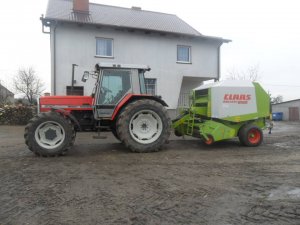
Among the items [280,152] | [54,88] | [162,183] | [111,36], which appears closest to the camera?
[162,183]

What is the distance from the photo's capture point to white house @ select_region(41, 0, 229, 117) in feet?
54.4

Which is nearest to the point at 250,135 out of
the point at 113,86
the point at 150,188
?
the point at 113,86

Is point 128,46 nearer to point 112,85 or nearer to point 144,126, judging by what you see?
point 112,85

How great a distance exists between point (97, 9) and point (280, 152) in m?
15.4

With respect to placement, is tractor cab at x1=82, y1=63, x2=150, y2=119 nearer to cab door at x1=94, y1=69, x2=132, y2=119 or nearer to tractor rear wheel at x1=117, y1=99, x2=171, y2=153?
cab door at x1=94, y1=69, x2=132, y2=119

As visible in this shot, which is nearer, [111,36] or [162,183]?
[162,183]

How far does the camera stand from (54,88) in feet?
54.2

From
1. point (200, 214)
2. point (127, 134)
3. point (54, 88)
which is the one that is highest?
point (54, 88)

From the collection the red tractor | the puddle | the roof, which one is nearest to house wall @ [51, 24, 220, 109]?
the roof

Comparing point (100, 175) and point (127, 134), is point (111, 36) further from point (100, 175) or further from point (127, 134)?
point (100, 175)

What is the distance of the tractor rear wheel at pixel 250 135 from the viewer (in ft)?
31.0

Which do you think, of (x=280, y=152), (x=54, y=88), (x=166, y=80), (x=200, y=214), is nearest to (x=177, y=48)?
(x=166, y=80)


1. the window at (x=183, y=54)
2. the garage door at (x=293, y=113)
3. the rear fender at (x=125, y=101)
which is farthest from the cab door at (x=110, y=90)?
the garage door at (x=293, y=113)

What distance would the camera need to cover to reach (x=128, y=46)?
17.9 m
